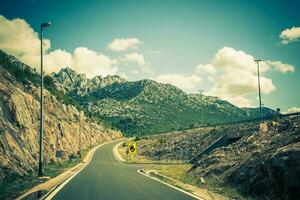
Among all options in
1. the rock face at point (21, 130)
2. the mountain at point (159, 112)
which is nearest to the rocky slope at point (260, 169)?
the rock face at point (21, 130)

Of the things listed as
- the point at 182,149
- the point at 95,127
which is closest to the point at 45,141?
the point at 182,149

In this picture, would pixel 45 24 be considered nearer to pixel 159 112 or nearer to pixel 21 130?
pixel 21 130

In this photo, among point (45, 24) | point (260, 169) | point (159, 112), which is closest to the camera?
point (260, 169)

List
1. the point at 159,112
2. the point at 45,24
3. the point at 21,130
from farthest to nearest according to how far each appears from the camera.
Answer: the point at 159,112 → the point at 21,130 → the point at 45,24

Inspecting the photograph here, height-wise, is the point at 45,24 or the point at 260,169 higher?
the point at 45,24

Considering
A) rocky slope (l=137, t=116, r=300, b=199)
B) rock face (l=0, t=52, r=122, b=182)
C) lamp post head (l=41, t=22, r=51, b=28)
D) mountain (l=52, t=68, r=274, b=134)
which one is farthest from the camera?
mountain (l=52, t=68, r=274, b=134)

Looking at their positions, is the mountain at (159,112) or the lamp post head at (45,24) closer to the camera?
the lamp post head at (45,24)

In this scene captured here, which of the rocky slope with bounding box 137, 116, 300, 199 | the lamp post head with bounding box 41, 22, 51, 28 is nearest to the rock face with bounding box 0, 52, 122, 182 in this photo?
the lamp post head with bounding box 41, 22, 51, 28

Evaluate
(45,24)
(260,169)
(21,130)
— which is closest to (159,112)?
(21,130)

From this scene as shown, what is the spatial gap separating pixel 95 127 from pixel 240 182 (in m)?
126

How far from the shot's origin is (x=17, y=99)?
38.7 metres

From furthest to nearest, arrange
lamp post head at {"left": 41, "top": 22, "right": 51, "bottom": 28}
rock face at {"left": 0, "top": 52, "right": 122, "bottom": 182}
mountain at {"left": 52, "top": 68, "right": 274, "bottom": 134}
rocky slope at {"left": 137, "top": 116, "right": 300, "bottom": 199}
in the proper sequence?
mountain at {"left": 52, "top": 68, "right": 274, "bottom": 134}
lamp post head at {"left": 41, "top": 22, "right": 51, "bottom": 28}
rock face at {"left": 0, "top": 52, "right": 122, "bottom": 182}
rocky slope at {"left": 137, "top": 116, "right": 300, "bottom": 199}

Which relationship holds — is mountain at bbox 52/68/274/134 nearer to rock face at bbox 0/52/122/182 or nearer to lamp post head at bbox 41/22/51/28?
rock face at bbox 0/52/122/182

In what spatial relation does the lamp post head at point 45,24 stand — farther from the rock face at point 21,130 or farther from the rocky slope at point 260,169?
the rocky slope at point 260,169
